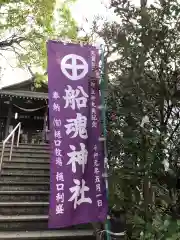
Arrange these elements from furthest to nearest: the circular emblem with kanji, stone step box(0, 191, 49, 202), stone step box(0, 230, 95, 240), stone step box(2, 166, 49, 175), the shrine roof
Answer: the shrine roof < stone step box(2, 166, 49, 175) < stone step box(0, 191, 49, 202) < stone step box(0, 230, 95, 240) < the circular emblem with kanji

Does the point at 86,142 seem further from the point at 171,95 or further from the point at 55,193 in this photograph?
the point at 171,95

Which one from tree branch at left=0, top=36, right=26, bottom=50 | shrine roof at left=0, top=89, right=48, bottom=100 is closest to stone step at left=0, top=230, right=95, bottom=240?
tree branch at left=0, top=36, right=26, bottom=50

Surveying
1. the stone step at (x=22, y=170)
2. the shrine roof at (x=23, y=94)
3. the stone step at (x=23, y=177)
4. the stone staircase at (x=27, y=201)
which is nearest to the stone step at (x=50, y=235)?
the stone staircase at (x=27, y=201)

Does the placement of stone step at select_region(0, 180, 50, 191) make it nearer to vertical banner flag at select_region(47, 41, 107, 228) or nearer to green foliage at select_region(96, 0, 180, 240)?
vertical banner flag at select_region(47, 41, 107, 228)

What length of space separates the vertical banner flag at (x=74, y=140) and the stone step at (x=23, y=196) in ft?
7.64

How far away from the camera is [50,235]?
4.23 metres

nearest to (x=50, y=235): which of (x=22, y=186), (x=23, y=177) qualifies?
(x=22, y=186)

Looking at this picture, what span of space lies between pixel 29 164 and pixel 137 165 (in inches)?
174

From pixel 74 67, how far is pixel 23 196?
3056mm

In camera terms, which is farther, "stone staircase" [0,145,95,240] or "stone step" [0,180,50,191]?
"stone step" [0,180,50,191]

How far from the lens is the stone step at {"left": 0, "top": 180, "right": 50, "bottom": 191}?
5645 millimetres

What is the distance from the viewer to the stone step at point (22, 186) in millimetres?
5645

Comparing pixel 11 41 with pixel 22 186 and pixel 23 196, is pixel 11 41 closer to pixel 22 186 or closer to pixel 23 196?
pixel 22 186

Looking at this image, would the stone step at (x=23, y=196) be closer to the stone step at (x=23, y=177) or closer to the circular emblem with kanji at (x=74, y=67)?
the stone step at (x=23, y=177)
